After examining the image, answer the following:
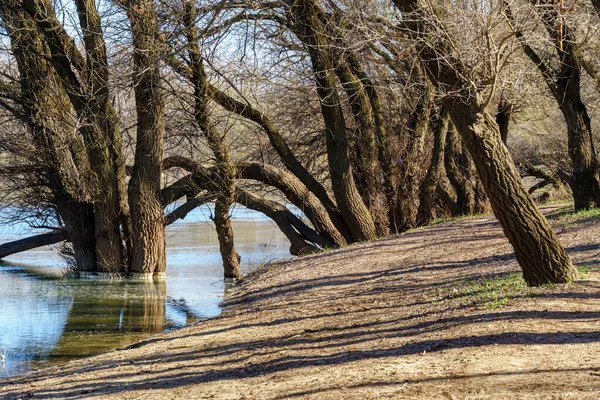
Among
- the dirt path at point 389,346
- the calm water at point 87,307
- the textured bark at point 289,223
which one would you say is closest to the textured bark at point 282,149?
the textured bark at point 289,223

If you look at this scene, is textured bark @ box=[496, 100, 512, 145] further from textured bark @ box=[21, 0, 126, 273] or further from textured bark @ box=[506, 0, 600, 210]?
textured bark @ box=[21, 0, 126, 273]

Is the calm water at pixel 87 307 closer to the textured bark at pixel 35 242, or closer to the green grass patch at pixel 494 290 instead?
the textured bark at pixel 35 242

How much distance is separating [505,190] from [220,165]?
1103cm

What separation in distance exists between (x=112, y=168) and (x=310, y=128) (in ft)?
18.8

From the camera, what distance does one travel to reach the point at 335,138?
19078 millimetres

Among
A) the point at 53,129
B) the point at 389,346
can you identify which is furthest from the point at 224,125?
the point at 389,346

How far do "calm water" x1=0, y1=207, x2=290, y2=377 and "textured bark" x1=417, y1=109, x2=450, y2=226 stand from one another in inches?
197

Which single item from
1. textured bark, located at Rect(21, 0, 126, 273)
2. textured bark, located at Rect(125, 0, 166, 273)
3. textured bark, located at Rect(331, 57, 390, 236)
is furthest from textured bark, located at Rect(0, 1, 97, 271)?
textured bark, located at Rect(331, 57, 390, 236)

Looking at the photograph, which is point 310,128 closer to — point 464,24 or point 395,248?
point 395,248

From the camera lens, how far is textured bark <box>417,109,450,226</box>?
20.9 meters

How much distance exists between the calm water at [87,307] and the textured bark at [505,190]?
590 centimetres

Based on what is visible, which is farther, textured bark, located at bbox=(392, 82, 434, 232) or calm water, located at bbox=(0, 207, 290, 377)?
textured bark, located at bbox=(392, 82, 434, 232)

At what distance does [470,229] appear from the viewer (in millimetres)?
16438

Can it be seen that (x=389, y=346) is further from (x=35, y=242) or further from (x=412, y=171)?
(x=35, y=242)
